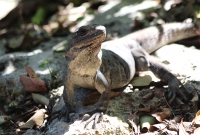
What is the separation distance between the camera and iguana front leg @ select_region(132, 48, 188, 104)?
519 cm

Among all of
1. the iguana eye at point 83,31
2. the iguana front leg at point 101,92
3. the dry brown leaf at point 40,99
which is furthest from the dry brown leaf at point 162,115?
the dry brown leaf at point 40,99

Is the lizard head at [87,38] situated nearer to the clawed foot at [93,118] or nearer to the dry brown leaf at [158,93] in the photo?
the clawed foot at [93,118]

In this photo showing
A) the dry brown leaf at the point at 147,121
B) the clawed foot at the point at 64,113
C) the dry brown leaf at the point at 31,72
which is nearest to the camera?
the dry brown leaf at the point at 147,121

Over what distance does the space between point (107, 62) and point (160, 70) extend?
894 mm

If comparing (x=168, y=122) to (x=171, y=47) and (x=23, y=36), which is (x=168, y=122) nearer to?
(x=171, y=47)

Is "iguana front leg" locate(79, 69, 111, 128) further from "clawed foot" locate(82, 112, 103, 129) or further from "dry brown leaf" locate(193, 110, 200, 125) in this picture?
"dry brown leaf" locate(193, 110, 200, 125)

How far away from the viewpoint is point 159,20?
318 inches

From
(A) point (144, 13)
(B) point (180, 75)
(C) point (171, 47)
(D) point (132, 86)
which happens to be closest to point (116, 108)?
(D) point (132, 86)

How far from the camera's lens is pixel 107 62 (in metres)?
5.36

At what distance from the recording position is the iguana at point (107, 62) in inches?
176

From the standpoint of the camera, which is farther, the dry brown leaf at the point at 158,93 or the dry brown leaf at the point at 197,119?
the dry brown leaf at the point at 158,93

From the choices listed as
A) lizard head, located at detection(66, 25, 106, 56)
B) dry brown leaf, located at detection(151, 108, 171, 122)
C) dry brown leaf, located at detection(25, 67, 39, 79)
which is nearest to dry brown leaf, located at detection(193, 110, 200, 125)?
dry brown leaf, located at detection(151, 108, 171, 122)

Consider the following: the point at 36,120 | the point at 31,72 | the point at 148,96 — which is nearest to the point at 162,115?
the point at 148,96

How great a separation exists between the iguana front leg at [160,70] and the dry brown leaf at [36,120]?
1.85 m
